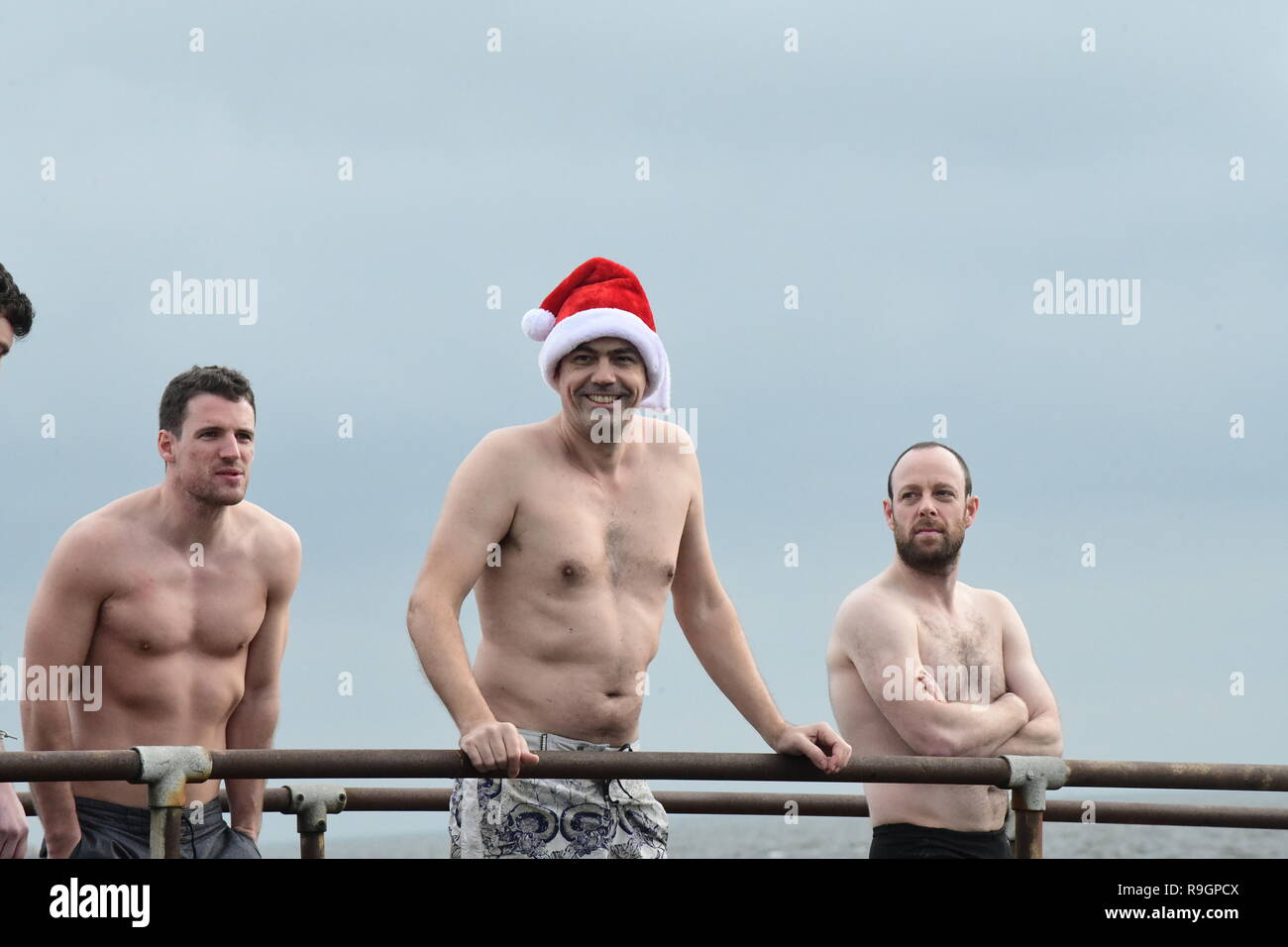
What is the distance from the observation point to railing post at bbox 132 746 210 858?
414 centimetres

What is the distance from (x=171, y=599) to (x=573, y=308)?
1.48 meters

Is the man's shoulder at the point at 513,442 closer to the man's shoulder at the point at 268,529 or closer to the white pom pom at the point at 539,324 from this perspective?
the white pom pom at the point at 539,324

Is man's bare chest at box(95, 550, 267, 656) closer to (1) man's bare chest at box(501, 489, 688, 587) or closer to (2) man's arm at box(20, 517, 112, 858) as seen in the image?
(2) man's arm at box(20, 517, 112, 858)

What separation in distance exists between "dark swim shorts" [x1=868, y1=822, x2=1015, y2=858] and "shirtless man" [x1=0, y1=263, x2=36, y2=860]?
2473mm

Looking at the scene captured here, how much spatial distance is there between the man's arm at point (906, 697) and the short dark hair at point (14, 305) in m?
2.57

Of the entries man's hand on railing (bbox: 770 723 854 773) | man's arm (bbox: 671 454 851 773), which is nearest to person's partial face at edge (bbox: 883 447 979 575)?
man's arm (bbox: 671 454 851 773)

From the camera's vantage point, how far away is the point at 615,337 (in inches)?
199

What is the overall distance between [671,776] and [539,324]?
1635 millimetres

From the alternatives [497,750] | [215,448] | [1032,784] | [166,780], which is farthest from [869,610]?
[166,780]

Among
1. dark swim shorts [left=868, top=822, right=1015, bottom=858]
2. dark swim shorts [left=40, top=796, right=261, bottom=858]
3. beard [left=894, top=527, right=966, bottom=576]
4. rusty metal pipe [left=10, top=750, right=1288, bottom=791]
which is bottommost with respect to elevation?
dark swim shorts [left=868, top=822, right=1015, bottom=858]

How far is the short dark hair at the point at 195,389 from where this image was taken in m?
5.15

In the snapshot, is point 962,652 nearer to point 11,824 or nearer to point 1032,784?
point 1032,784

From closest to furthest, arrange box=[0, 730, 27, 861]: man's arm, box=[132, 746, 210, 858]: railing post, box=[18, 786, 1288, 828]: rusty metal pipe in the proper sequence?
box=[132, 746, 210, 858]: railing post → box=[0, 730, 27, 861]: man's arm → box=[18, 786, 1288, 828]: rusty metal pipe

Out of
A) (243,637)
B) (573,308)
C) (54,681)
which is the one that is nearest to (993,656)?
(573,308)
